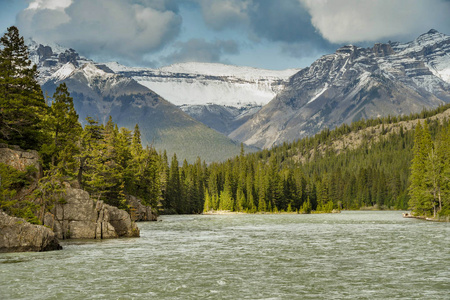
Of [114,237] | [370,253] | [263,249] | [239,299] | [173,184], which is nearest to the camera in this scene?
[239,299]

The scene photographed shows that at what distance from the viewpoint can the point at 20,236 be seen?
4597 cm

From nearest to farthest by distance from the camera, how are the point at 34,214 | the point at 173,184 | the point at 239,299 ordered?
the point at 239,299 < the point at 34,214 < the point at 173,184

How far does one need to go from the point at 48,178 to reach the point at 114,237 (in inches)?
491

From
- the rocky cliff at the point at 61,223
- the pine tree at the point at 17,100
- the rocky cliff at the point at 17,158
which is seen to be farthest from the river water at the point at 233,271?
the pine tree at the point at 17,100

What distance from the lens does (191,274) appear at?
34.9 metres

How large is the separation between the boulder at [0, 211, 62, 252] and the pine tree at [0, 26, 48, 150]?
15757mm

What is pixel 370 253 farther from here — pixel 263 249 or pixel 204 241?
pixel 204 241

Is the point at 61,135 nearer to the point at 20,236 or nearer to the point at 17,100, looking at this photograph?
the point at 17,100

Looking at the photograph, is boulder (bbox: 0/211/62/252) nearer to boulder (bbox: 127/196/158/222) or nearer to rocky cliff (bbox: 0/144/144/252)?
rocky cliff (bbox: 0/144/144/252)

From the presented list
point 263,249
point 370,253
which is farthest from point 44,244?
point 370,253

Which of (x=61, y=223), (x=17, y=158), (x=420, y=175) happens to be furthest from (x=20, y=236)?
(x=420, y=175)

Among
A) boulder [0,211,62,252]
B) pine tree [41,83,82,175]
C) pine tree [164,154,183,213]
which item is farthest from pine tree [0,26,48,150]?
pine tree [164,154,183,213]

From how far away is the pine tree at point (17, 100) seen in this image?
5916 centimetres

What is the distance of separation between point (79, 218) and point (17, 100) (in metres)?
17.2
